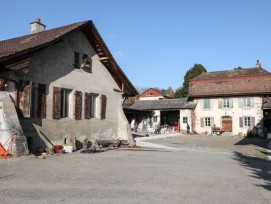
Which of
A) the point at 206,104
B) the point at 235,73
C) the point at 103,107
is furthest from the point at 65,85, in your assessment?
the point at 235,73

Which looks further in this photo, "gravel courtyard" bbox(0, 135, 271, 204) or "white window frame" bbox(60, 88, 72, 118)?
"white window frame" bbox(60, 88, 72, 118)

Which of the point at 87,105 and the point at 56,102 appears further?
the point at 87,105

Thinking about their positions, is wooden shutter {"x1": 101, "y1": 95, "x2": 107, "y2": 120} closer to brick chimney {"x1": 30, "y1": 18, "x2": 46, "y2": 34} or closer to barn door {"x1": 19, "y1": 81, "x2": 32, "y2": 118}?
barn door {"x1": 19, "y1": 81, "x2": 32, "y2": 118}

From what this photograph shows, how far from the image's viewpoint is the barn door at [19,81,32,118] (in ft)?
36.3

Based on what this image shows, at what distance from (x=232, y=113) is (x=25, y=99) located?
88.5ft

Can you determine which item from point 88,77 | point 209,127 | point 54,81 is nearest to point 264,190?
point 54,81

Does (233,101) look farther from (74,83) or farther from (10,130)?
(10,130)

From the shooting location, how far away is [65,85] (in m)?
13.7

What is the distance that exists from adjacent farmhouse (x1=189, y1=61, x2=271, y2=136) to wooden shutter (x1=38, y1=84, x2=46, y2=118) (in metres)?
25.4

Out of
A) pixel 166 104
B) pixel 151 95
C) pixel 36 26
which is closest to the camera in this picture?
pixel 36 26

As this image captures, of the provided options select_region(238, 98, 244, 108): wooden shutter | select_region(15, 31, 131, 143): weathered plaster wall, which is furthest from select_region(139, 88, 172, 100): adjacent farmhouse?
select_region(15, 31, 131, 143): weathered plaster wall

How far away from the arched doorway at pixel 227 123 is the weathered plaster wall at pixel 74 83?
19092 millimetres

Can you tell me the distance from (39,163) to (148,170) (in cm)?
358

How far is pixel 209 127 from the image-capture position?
112ft
